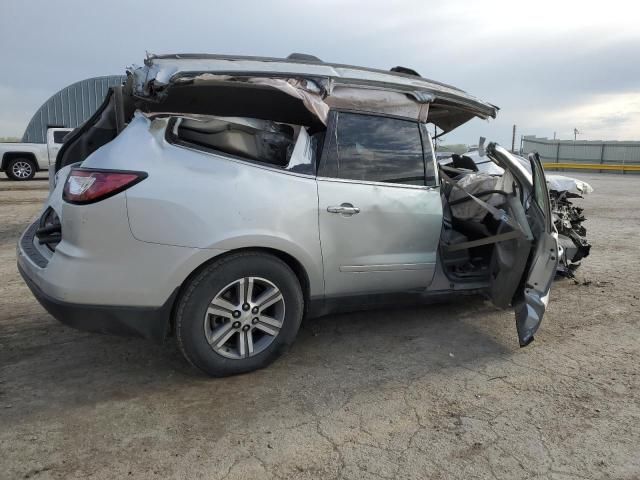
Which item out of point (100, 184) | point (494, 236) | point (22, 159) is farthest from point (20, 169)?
point (494, 236)

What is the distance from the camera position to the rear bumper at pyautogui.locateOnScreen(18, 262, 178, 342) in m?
2.83

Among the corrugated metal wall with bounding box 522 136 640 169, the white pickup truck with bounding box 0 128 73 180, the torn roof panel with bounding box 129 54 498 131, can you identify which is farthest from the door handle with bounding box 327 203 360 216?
the corrugated metal wall with bounding box 522 136 640 169

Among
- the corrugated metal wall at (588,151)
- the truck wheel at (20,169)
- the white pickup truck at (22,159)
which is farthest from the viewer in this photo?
the corrugated metal wall at (588,151)

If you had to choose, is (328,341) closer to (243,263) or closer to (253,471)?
(243,263)

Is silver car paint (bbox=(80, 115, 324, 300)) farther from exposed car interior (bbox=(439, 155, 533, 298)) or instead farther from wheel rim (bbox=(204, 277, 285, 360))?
exposed car interior (bbox=(439, 155, 533, 298))

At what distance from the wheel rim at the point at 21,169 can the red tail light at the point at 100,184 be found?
56.6 ft

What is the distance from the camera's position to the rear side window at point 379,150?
3.61 m

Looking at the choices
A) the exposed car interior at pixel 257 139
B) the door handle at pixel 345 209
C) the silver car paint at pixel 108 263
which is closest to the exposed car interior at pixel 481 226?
the door handle at pixel 345 209

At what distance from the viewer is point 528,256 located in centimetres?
382

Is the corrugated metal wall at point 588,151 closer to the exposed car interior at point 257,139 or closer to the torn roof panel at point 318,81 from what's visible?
the torn roof panel at point 318,81

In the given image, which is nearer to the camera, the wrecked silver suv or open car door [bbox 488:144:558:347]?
the wrecked silver suv

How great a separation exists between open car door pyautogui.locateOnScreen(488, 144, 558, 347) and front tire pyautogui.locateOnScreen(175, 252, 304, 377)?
1672 millimetres

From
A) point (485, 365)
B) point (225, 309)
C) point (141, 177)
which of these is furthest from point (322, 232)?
point (485, 365)

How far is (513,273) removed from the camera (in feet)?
12.8
